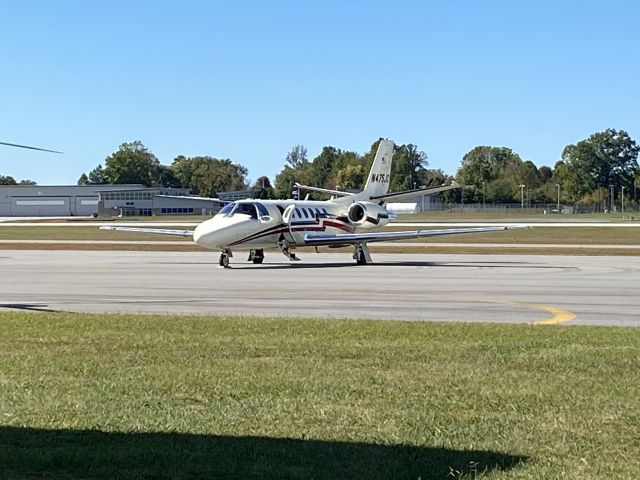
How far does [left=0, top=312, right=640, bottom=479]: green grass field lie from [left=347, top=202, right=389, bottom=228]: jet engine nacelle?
26.1m

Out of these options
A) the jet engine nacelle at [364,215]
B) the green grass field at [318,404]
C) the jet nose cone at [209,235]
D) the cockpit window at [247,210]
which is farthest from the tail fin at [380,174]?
Answer: the green grass field at [318,404]

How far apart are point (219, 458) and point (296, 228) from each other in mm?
30606

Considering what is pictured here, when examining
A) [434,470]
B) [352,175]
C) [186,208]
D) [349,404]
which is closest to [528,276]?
[349,404]

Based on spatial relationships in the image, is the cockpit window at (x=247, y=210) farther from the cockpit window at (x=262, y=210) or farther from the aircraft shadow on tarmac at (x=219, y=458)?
the aircraft shadow on tarmac at (x=219, y=458)

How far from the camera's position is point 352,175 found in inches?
7781

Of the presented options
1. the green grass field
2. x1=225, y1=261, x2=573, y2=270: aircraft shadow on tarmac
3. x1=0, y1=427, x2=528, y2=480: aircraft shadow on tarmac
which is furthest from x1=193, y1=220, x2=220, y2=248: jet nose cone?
x1=0, y1=427, x2=528, y2=480: aircraft shadow on tarmac

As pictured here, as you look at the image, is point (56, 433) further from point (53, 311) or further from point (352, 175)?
point (352, 175)

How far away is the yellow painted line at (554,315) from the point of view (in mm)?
17114

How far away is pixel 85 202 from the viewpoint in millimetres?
Answer: 170750

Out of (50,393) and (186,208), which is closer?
(50,393)

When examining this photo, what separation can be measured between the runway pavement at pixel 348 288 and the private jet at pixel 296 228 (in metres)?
0.88

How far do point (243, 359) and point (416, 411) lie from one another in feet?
11.2

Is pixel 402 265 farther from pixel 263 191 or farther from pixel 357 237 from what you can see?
pixel 263 191

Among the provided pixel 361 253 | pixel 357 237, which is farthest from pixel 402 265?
pixel 357 237
